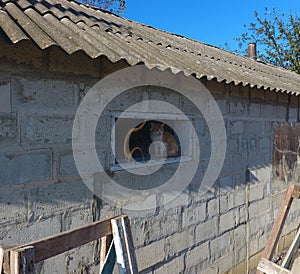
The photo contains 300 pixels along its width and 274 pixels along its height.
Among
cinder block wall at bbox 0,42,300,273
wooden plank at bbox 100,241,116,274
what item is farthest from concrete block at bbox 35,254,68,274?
wooden plank at bbox 100,241,116,274

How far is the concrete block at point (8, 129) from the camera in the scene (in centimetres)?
200

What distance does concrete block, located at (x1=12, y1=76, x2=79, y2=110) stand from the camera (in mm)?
2078

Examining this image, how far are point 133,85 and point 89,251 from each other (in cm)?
136

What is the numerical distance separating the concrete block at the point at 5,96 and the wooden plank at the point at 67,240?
93cm

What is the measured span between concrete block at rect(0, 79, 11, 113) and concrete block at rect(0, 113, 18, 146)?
0.12 feet

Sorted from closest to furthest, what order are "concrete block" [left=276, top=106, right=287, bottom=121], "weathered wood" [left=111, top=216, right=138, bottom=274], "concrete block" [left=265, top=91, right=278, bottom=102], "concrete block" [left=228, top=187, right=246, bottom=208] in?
1. "weathered wood" [left=111, top=216, right=138, bottom=274]
2. "concrete block" [left=228, top=187, right=246, bottom=208]
3. "concrete block" [left=265, top=91, right=278, bottom=102]
4. "concrete block" [left=276, top=106, right=287, bottom=121]

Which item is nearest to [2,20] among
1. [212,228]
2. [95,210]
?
[95,210]

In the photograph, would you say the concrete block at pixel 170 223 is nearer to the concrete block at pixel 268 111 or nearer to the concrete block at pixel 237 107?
the concrete block at pixel 237 107

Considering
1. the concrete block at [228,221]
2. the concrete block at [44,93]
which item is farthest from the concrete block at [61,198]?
the concrete block at [228,221]

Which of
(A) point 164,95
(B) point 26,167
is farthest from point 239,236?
(B) point 26,167

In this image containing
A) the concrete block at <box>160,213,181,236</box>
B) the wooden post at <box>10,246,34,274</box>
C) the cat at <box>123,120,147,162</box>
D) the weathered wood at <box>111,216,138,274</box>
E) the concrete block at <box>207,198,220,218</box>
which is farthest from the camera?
the concrete block at <box>207,198,220,218</box>

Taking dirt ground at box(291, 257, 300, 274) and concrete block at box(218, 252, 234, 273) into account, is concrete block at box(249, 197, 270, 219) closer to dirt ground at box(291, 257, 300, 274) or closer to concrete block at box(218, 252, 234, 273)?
concrete block at box(218, 252, 234, 273)

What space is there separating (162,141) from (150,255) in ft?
3.55

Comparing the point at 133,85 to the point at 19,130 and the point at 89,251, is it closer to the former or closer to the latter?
Result: the point at 19,130
